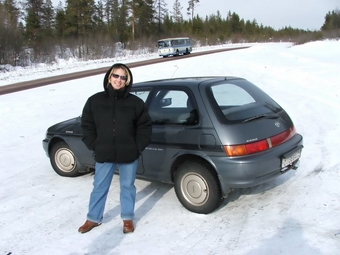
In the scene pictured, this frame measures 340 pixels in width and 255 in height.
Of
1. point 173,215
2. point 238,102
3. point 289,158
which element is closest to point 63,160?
point 173,215

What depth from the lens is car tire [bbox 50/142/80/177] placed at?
5551 mm

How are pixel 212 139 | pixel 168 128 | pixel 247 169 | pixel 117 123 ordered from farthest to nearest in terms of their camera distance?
1. pixel 168 128
2. pixel 212 139
3. pixel 247 169
4. pixel 117 123

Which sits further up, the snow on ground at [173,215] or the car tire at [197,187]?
the car tire at [197,187]

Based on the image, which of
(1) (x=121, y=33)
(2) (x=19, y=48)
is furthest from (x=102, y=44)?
(1) (x=121, y=33)

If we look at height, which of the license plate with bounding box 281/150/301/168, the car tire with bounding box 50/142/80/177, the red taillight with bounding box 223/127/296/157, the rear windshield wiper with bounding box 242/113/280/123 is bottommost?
the car tire with bounding box 50/142/80/177

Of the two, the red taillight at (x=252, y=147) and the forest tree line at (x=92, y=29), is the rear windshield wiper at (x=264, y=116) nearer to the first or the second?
the red taillight at (x=252, y=147)

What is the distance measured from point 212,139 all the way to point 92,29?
2354 inches

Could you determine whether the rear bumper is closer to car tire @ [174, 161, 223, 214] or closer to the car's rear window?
car tire @ [174, 161, 223, 214]

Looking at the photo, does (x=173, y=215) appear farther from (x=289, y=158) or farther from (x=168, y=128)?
(x=289, y=158)

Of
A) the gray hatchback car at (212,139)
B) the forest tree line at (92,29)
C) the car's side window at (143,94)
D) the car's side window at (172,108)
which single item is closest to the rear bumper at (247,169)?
the gray hatchback car at (212,139)

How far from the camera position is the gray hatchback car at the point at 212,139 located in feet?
12.6

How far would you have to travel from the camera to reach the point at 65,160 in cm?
561

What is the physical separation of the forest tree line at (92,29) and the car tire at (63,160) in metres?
35.1

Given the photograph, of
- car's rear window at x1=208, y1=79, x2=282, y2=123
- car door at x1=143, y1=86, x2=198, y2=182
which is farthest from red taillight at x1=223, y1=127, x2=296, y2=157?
car door at x1=143, y1=86, x2=198, y2=182
